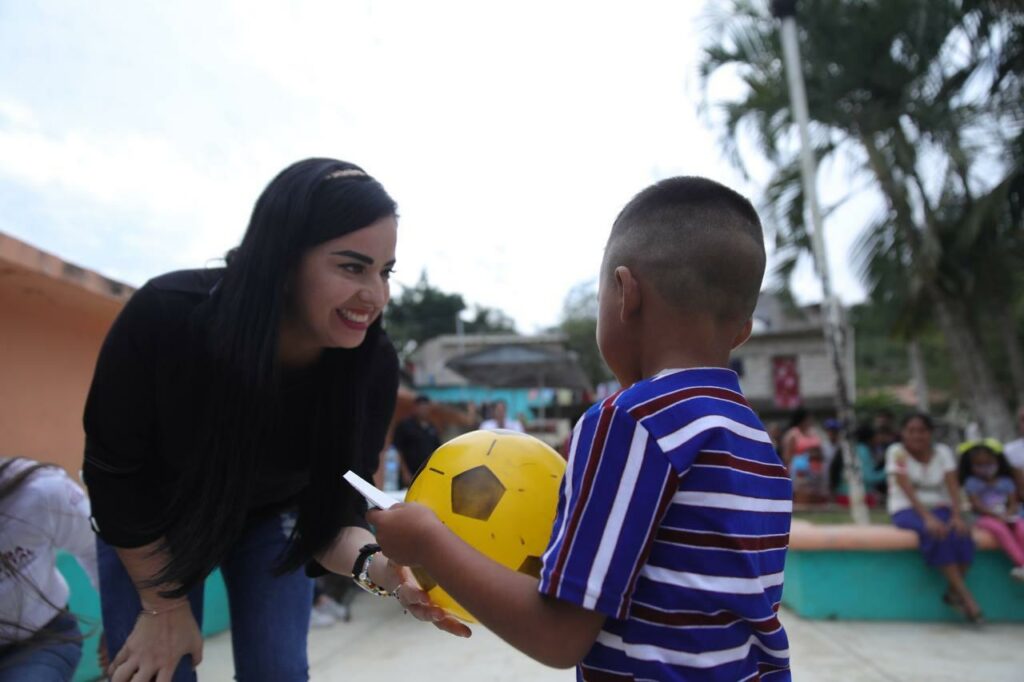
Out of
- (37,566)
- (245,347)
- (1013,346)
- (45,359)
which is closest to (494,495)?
(245,347)

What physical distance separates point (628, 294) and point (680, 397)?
0.68ft

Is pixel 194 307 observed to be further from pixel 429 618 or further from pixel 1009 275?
pixel 1009 275

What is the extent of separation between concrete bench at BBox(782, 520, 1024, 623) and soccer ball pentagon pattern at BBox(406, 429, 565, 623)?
419 centimetres

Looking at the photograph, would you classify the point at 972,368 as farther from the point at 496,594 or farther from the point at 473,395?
the point at 473,395

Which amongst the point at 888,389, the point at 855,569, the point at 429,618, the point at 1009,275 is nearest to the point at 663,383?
the point at 429,618

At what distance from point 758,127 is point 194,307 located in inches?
404

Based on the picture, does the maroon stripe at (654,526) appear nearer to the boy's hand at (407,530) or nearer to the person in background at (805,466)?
the boy's hand at (407,530)

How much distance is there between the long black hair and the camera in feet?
5.60

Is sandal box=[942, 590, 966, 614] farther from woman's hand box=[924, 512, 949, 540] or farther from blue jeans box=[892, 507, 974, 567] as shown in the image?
woman's hand box=[924, 512, 949, 540]

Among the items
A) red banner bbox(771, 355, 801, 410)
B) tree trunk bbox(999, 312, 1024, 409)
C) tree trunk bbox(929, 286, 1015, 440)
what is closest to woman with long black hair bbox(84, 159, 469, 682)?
tree trunk bbox(929, 286, 1015, 440)

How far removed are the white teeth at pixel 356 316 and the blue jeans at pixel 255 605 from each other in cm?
59

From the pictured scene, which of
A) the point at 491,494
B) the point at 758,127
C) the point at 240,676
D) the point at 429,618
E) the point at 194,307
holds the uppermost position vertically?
the point at 758,127

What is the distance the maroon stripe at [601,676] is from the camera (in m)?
1.08

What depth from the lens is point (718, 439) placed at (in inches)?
42.7
